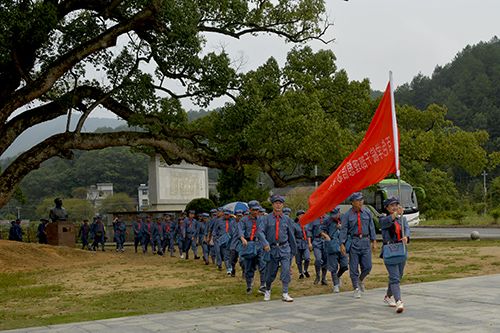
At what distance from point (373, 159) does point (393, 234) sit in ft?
3.79

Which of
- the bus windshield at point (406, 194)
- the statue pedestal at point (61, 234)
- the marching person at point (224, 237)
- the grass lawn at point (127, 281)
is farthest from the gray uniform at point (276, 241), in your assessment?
the bus windshield at point (406, 194)

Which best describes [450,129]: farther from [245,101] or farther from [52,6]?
[52,6]

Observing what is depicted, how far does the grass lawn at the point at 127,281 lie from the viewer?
10250 mm

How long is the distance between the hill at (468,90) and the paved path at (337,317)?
172 feet

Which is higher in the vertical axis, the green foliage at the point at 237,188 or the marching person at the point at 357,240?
the green foliage at the point at 237,188

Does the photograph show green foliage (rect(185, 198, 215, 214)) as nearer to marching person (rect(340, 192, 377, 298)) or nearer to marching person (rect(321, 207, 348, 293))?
marching person (rect(321, 207, 348, 293))

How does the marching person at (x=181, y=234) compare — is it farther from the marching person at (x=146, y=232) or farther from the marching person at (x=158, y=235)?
the marching person at (x=146, y=232)

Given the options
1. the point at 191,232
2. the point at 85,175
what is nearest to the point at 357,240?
the point at 191,232

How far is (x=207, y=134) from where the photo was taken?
67.5 feet

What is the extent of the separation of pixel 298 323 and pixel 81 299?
532 cm

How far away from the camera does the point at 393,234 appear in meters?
9.04

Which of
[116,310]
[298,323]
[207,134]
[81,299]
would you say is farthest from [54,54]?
[298,323]

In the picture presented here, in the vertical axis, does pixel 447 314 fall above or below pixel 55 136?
below

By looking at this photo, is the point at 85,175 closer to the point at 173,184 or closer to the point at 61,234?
the point at 173,184
